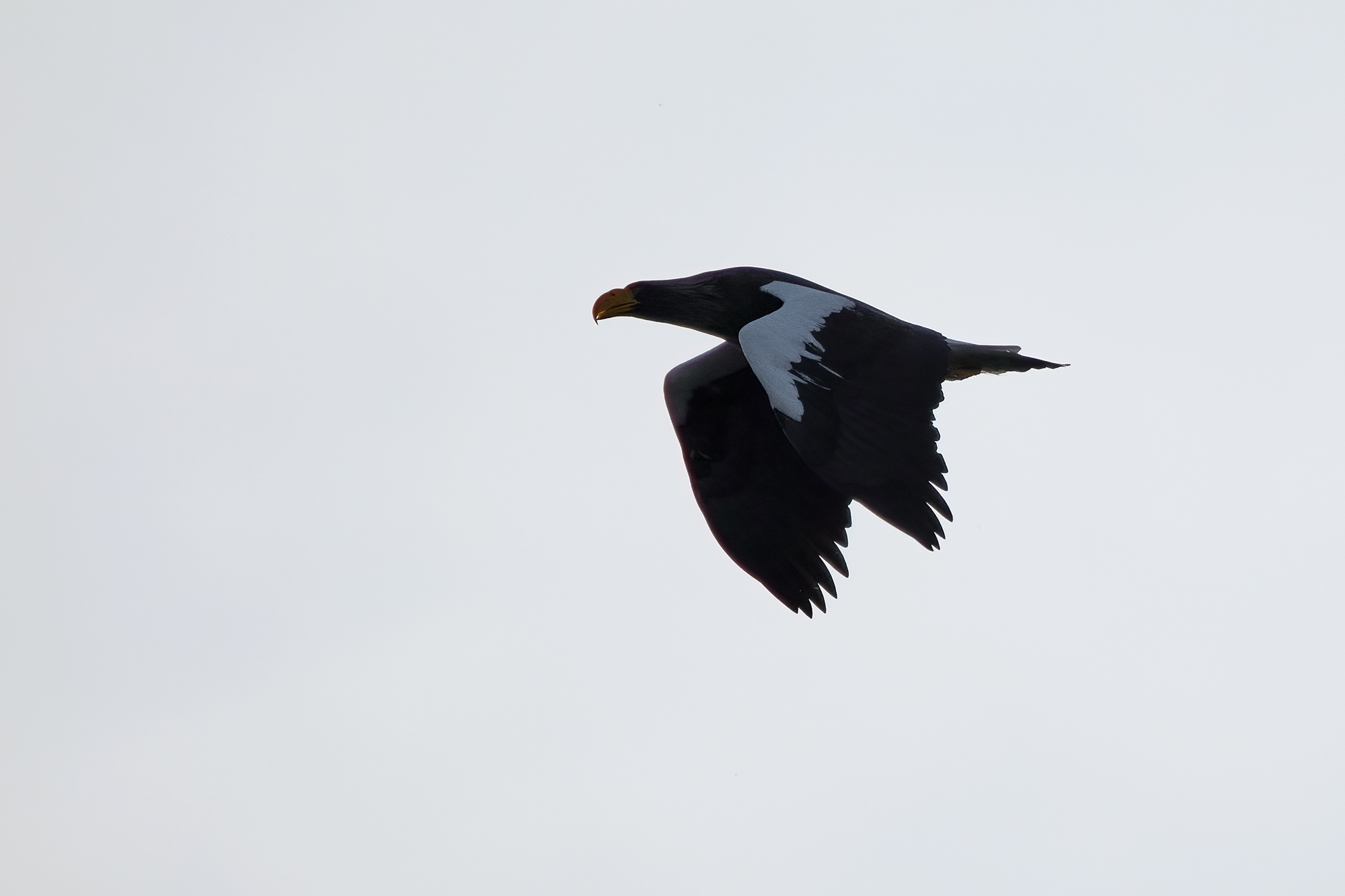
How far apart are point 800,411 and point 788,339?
678mm

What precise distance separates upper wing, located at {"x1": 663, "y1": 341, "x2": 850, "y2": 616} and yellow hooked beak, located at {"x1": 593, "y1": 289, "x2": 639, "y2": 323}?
0.77 m

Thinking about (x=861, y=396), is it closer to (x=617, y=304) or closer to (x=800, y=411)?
(x=800, y=411)

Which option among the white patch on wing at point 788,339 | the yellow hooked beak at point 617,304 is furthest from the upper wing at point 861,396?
the yellow hooked beak at point 617,304

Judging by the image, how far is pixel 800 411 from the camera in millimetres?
7371

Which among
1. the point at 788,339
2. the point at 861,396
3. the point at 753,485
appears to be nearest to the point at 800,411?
the point at 861,396

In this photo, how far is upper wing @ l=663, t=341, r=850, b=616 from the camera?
30.3ft

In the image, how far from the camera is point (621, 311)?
931cm

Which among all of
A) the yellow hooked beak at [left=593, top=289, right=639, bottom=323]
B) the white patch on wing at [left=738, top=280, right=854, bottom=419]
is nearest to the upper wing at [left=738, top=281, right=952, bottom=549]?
the white patch on wing at [left=738, top=280, right=854, bottom=419]

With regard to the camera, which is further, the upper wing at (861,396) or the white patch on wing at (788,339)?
the white patch on wing at (788,339)

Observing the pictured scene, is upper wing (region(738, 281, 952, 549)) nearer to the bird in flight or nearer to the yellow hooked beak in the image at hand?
the bird in flight

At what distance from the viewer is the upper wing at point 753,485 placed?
9.25m

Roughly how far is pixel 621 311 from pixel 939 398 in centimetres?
238

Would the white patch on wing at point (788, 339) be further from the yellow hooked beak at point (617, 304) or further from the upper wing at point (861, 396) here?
the yellow hooked beak at point (617, 304)

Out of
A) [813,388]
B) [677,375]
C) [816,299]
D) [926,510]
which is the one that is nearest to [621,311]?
[677,375]
